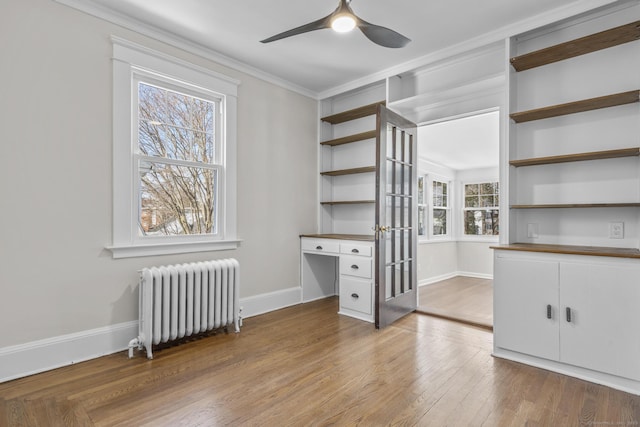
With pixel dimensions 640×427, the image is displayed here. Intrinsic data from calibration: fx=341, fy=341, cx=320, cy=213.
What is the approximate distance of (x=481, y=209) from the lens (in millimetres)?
6844

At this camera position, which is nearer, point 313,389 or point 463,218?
point 313,389

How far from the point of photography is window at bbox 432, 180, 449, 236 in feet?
21.3

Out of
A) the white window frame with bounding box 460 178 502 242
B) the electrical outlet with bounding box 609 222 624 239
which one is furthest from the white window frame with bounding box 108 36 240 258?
the white window frame with bounding box 460 178 502 242

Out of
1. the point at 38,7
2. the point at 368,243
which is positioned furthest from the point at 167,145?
the point at 368,243

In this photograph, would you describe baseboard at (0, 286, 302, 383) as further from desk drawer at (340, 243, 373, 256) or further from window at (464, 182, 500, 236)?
window at (464, 182, 500, 236)

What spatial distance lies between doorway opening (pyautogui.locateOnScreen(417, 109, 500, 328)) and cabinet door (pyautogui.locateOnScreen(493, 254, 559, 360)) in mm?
1622

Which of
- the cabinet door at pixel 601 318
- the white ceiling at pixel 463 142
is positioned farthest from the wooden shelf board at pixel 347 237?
the cabinet door at pixel 601 318

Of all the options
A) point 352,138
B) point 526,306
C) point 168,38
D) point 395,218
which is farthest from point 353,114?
point 526,306

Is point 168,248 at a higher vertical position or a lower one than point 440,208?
lower

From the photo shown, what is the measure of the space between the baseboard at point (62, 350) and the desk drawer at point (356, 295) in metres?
2.06

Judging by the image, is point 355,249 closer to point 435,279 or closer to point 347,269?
point 347,269

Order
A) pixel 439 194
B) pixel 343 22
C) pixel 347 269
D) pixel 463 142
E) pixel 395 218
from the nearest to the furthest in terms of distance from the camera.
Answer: pixel 343 22 → pixel 395 218 → pixel 347 269 → pixel 463 142 → pixel 439 194

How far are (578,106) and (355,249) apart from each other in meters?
2.27

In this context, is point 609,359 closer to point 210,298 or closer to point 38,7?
point 210,298
